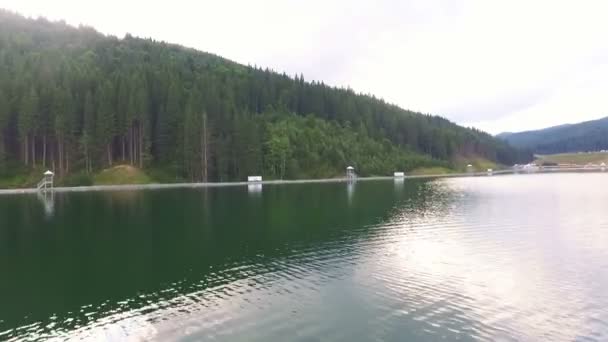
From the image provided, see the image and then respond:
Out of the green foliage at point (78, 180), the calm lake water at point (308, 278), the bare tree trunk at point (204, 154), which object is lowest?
the calm lake water at point (308, 278)

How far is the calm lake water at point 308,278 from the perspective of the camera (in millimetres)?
20219

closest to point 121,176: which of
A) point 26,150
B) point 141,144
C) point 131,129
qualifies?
point 141,144

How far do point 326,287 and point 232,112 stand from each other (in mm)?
146030

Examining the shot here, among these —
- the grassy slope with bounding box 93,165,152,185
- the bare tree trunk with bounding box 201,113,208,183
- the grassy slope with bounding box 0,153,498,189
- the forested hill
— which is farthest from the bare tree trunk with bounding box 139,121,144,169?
the bare tree trunk with bounding box 201,113,208,183

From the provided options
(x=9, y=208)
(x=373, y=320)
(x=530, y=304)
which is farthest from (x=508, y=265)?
(x=9, y=208)

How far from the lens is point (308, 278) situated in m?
28.6

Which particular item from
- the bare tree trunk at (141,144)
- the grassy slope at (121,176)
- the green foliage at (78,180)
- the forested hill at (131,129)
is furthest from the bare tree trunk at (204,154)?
the green foliage at (78,180)

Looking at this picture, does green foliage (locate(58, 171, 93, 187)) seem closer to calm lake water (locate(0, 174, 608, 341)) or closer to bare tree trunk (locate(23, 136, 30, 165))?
bare tree trunk (locate(23, 136, 30, 165))

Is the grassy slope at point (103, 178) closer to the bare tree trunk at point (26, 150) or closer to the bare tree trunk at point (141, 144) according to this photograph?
the bare tree trunk at point (141, 144)

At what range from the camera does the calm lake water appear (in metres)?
20.2

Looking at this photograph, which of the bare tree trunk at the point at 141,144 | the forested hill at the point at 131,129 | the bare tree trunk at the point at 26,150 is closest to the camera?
the bare tree trunk at the point at 26,150

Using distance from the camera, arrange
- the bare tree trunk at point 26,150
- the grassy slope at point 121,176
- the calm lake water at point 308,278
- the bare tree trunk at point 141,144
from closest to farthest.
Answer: the calm lake water at point 308,278, the grassy slope at point 121,176, the bare tree trunk at point 26,150, the bare tree trunk at point 141,144

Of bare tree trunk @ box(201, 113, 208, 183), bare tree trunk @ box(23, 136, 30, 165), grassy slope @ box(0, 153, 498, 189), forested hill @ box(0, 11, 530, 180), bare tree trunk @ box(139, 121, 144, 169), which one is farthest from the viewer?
bare tree trunk @ box(201, 113, 208, 183)

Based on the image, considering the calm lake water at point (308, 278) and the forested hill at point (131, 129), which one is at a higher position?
the forested hill at point (131, 129)
